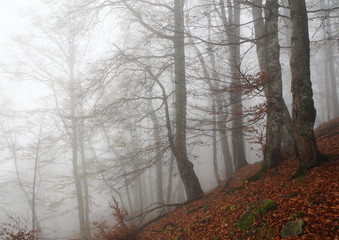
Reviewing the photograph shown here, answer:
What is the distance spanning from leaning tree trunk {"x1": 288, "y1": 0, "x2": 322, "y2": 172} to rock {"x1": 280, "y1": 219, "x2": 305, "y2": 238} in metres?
1.89

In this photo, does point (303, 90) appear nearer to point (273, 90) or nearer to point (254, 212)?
point (273, 90)

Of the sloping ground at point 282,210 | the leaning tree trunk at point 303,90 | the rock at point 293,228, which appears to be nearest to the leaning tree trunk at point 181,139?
the sloping ground at point 282,210

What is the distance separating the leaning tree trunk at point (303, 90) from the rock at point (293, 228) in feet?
6.20

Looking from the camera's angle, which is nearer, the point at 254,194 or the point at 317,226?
the point at 317,226

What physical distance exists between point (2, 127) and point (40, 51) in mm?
7639

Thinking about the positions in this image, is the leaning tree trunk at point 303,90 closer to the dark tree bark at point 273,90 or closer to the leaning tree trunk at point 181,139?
the dark tree bark at point 273,90

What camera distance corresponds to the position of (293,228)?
8.91 feet

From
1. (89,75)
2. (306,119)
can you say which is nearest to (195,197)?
(306,119)

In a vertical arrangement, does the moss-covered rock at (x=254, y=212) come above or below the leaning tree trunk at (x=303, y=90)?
below

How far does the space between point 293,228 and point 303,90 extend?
2.65 meters

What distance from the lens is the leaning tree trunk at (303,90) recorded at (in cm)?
400

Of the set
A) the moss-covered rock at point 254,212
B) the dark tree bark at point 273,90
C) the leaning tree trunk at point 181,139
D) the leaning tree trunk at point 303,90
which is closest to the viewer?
the moss-covered rock at point 254,212

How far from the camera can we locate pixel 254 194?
15.2ft

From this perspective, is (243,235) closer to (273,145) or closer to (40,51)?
(273,145)
